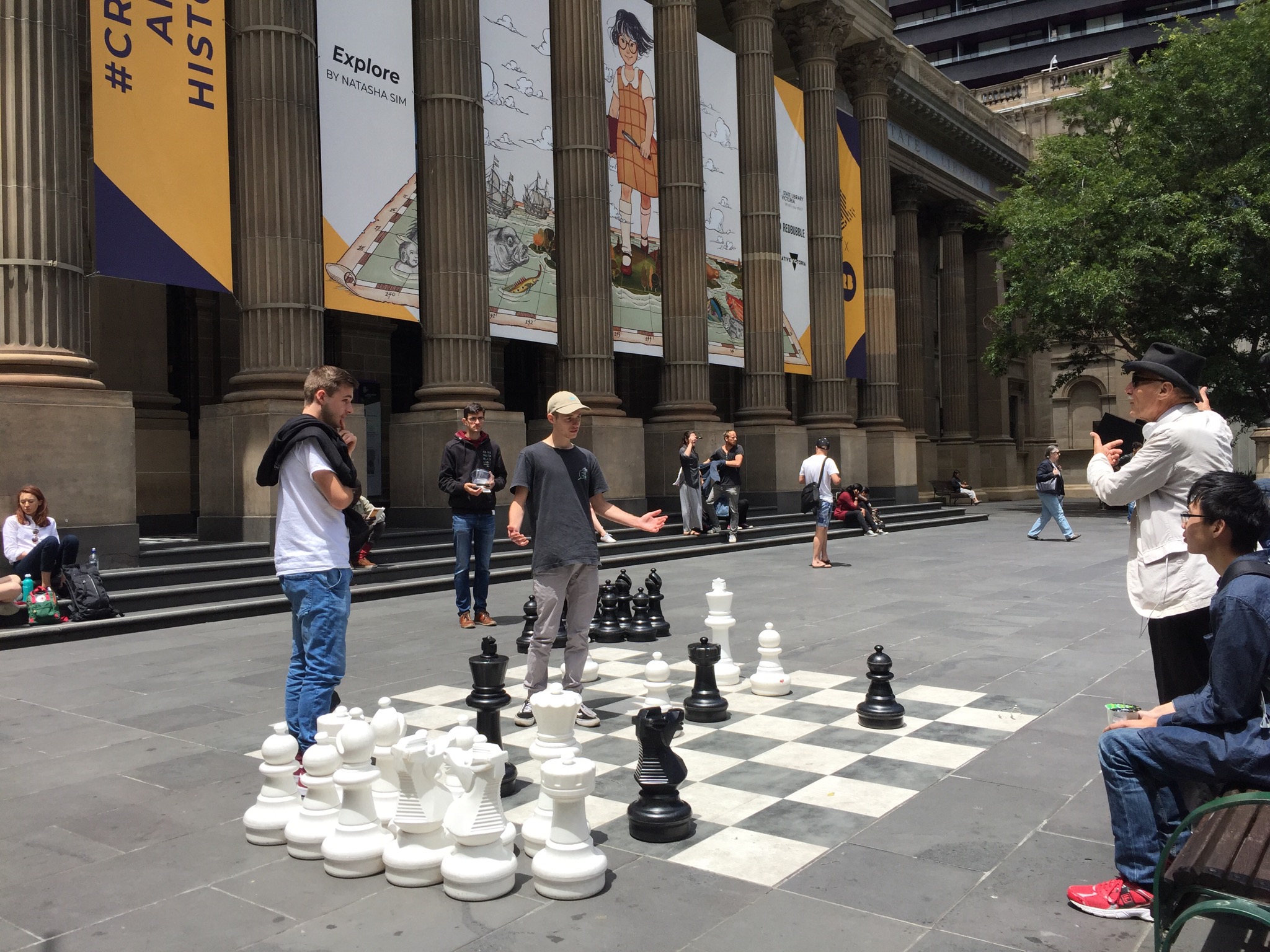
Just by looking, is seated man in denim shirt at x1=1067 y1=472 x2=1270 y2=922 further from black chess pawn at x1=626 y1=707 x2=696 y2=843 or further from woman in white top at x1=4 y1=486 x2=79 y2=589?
woman in white top at x1=4 y1=486 x2=79 y2=589

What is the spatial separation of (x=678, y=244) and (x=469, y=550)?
40.5 feet

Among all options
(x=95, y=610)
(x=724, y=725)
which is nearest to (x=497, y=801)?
(x=724, y=725)

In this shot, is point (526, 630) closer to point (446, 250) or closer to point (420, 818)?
point (420, 818)

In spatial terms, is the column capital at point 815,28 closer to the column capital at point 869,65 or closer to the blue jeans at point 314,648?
the column capital at point 869,65

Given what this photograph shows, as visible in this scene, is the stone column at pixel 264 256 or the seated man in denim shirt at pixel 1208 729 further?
the stone column at pixel 264 256

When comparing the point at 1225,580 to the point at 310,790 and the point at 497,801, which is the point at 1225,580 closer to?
the point at 497,801

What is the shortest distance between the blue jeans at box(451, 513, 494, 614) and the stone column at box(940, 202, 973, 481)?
101 feet

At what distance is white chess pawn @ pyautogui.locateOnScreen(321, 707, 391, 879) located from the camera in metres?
3.80

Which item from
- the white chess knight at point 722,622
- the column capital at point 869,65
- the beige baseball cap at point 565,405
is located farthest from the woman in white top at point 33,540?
the column capital at point 869,65

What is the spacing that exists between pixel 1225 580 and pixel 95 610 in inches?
379

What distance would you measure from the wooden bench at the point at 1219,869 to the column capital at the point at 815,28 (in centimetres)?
2512

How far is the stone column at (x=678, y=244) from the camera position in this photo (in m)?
20.6

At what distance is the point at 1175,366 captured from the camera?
169 inches

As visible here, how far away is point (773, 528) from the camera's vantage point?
68.1 ft
